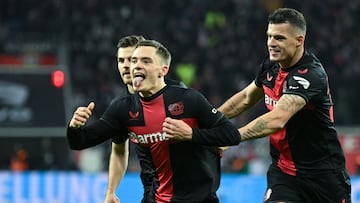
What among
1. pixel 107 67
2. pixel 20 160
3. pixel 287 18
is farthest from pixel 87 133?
pixel 107 67

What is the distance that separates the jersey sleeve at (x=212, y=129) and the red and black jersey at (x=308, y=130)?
0.63 metres

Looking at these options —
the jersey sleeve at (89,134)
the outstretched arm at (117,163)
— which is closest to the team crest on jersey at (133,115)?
the jersey sleeve at (89,134)

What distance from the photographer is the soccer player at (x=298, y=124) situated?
666 cm

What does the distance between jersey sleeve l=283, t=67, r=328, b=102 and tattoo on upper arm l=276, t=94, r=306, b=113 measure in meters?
0.04

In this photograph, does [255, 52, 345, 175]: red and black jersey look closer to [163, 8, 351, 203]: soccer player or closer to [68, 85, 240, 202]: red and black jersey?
[163, 8, 351, 203]: soccer player

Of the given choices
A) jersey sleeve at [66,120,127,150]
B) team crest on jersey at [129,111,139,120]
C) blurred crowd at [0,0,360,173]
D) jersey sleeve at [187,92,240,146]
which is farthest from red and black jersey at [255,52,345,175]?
blurred crowd at [0,0,360,173]

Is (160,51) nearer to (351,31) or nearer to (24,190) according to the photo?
(24,190)

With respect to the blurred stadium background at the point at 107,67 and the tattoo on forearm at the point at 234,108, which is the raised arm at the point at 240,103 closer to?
the tattoo on forearm at the point at 234,108

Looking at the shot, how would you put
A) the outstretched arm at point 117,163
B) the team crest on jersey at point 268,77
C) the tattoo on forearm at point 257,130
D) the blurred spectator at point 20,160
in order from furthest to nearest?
the blurred spectator at point 20,160 → the outstretched arm at point 117,163 → the team crest on jersey at point 268,77 → the tattoo on forearm at point 257,130

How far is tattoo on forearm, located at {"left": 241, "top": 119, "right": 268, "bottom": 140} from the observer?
21.4 feet

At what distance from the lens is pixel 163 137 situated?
21.3ft

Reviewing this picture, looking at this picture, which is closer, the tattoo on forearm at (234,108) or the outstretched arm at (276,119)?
the outstretched arm at (276,119)

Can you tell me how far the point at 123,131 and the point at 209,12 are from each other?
52.1 ft

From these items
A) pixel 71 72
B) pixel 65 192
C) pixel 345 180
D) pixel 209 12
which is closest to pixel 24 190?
pixel 65 192
